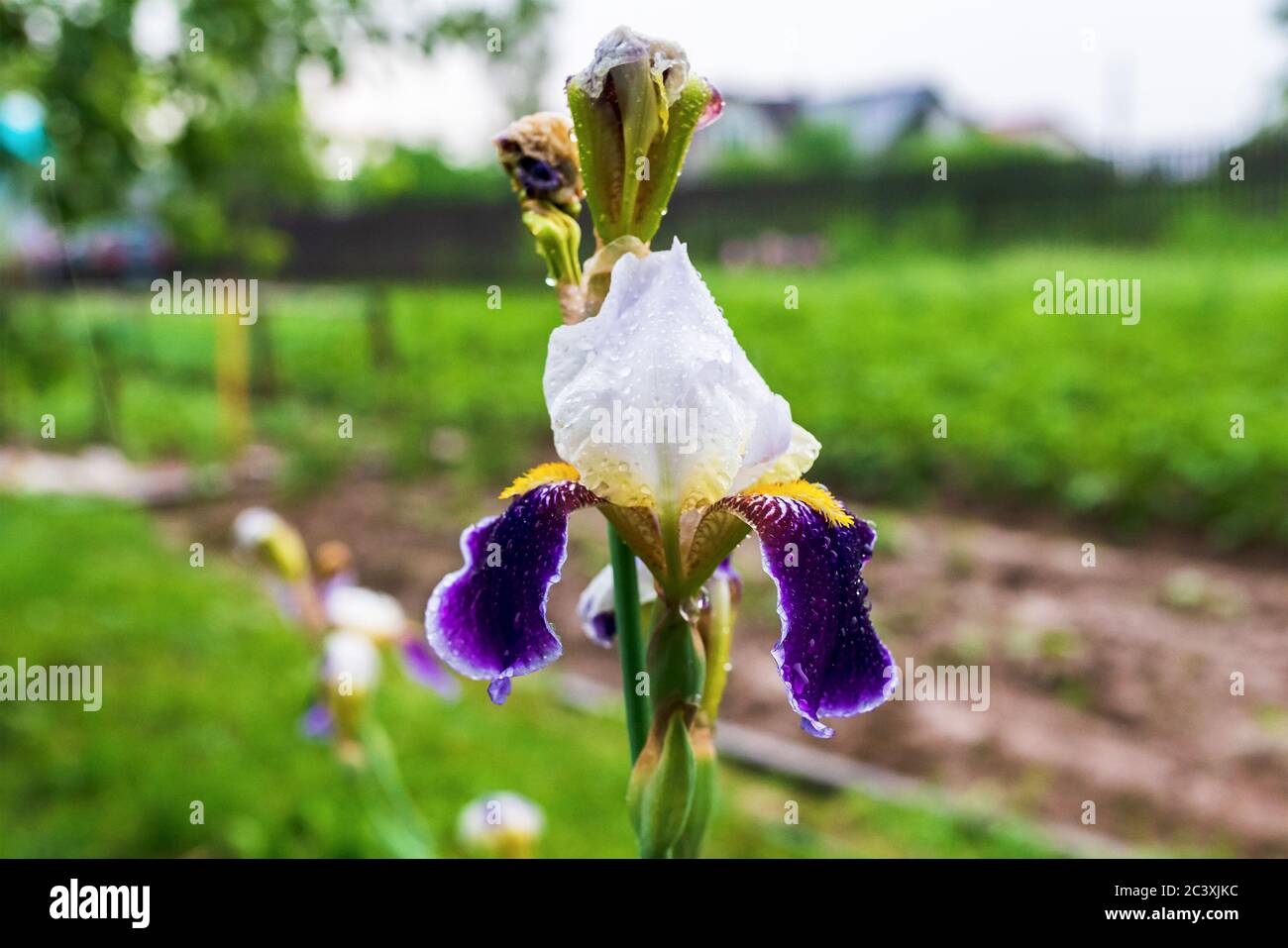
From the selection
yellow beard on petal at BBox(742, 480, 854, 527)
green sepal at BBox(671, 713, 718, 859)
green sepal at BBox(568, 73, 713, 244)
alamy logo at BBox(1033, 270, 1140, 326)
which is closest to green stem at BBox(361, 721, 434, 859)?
green sepal at BBox(671, 713, 718, 859)

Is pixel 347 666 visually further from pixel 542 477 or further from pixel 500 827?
pixel 542 477

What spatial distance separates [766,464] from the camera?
68 centimetres

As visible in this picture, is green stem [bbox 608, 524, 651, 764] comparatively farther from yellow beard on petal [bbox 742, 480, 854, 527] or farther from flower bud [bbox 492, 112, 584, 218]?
Result: flower bud [bbox 492, 112, 584, 218]

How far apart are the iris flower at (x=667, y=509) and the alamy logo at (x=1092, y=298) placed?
6.21 meters

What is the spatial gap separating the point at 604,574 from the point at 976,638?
3358 mm

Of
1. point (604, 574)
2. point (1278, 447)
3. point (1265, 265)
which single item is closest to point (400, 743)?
point (604, 574)

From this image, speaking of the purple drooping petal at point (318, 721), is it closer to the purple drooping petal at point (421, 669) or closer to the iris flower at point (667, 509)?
the purple drooping petal at point (421, 669)

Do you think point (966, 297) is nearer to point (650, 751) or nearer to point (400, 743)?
point (400, 743)

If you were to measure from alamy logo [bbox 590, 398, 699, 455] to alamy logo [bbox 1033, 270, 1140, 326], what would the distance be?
623 centimetres

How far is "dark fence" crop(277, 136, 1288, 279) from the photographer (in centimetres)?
1095

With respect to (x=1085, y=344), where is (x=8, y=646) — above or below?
below

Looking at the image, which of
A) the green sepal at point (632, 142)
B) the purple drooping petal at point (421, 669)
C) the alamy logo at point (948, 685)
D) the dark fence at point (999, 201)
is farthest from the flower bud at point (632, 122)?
the dark fence at point (999, 201)

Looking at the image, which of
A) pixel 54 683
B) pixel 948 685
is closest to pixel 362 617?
pixel 948 685
